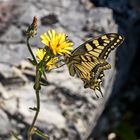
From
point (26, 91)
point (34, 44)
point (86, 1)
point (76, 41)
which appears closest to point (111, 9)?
point (86, 1)

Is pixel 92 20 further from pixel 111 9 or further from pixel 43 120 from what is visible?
A: pixel 43 120

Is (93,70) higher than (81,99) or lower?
higher

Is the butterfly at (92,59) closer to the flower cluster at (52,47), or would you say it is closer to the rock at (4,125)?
the flower cluster at (52,47)

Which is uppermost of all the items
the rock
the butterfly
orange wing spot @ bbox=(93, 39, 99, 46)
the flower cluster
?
the flower cluster

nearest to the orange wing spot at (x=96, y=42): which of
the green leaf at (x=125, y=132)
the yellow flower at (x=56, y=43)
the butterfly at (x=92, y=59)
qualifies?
the butterfly at (x=92, y=59)

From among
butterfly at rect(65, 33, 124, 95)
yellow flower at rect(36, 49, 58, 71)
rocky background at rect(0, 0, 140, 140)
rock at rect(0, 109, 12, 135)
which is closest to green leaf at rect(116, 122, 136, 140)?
rocky background at rect(0, 0, 140, 140)

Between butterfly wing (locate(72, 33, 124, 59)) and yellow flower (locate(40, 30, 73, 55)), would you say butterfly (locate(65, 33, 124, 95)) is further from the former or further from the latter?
yellow flower (locate(40, 30, 73, 55))

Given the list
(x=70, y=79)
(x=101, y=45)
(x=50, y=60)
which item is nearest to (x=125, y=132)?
(x=70, y=79)
